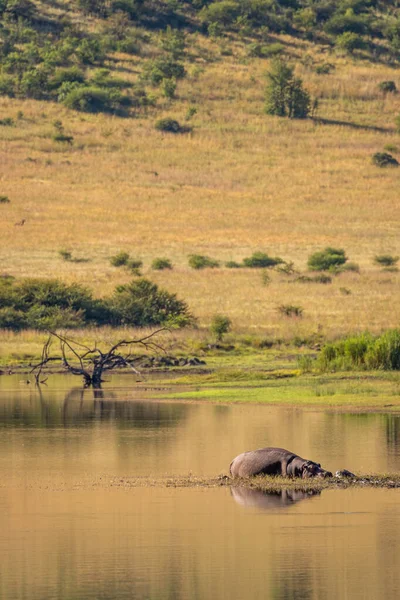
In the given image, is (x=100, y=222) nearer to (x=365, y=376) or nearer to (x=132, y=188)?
(x=132, y=188)

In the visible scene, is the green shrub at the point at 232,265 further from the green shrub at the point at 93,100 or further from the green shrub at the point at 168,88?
the green shrub at the point at 168,88

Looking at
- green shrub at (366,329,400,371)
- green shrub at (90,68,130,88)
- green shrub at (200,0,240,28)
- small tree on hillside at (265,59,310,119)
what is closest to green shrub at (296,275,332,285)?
green shrub at (366,329,400,371)

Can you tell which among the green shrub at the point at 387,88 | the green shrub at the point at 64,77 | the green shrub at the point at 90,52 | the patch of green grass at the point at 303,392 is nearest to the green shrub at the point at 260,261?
the patch of green grass at the point at 303,392

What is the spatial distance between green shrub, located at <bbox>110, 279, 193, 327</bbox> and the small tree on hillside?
6225 cm

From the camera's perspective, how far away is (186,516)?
15852mm

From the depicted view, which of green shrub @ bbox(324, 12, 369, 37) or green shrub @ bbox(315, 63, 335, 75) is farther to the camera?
green shrub @ bbox(324, 12, 369, 37)

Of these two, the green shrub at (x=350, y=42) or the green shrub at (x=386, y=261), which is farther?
the green shrub at (x=350, y=42)

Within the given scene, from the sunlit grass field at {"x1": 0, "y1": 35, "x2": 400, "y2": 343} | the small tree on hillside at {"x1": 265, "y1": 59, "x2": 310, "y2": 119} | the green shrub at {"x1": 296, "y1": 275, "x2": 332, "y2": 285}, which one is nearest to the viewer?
the sunlit grass field at {"x1": 0, "y1": 35, "x2": 400, "y2": 343}

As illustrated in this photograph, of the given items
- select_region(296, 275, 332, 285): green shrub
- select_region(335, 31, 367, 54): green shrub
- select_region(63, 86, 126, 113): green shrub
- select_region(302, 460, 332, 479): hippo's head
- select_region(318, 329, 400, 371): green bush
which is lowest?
select_region(302, 460, 332, 479): hippo's head

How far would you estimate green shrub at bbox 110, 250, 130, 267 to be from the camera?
63812mm

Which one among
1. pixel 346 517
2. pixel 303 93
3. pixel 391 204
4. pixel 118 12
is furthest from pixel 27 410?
pixel 118 12

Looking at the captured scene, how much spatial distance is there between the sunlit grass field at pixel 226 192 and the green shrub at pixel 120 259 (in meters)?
0.44

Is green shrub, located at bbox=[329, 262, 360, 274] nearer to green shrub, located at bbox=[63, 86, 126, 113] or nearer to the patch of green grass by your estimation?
the patch of green grass

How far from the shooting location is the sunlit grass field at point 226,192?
54.0 meters
